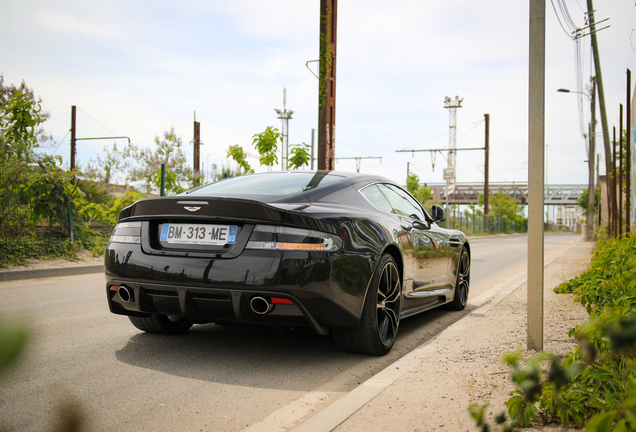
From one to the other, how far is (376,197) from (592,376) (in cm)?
268

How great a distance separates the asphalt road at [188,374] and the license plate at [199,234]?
878 mm

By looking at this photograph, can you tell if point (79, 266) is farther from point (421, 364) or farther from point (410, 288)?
point (421, 364)

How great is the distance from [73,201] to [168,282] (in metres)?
8.71

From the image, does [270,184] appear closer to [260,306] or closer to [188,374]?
[260,306]

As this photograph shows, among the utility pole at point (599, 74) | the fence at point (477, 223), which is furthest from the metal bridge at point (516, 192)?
the utility pole at point (599, 74)

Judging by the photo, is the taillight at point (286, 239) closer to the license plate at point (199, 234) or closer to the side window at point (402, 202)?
the license plate at point (199, 234)

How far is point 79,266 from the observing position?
1005cm

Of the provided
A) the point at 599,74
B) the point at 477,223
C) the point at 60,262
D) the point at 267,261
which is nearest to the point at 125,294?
the point at 267,261

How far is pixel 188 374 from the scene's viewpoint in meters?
3.56

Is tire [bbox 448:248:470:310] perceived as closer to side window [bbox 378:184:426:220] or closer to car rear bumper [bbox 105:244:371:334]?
side window [bbox 378:184:426:220]

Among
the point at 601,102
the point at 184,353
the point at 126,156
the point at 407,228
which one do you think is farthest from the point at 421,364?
the point at 126,156

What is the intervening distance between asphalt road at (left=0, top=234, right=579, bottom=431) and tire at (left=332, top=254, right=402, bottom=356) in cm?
12

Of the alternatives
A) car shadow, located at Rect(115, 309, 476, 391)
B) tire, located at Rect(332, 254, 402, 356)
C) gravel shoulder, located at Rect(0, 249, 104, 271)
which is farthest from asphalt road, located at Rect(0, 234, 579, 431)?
gravel shoulder, located at Rect(0, 249, 104, 271)

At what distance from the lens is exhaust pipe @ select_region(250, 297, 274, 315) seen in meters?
3.44
